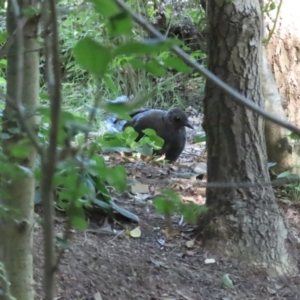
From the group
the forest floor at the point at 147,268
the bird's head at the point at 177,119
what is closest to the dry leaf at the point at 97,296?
the forest floor at the point at 147,268

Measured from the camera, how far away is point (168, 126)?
215 inches

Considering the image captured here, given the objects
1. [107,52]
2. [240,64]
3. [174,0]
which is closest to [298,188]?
[240,64]

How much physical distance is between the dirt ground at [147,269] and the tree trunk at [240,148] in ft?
0.33

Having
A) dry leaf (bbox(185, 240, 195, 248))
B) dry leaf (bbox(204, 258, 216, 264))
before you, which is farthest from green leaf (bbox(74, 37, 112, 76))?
dry leaf (bbox(185, 240, 195, 248))

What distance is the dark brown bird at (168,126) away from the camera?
5.23m

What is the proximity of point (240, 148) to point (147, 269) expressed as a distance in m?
0.67

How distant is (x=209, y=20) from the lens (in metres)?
2.84

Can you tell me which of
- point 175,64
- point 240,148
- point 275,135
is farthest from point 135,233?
point 175,64

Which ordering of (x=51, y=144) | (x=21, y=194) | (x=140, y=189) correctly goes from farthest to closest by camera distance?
(x=140, y=189)
(x=21, y=194)
(x=51, y=144)

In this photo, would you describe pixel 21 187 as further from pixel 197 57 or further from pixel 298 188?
pixel 197 57

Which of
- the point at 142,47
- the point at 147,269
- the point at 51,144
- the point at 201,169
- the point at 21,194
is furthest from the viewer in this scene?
the point at 201,169

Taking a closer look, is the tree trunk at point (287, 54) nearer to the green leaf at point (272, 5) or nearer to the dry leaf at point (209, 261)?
the green leaf at point (272, 5)

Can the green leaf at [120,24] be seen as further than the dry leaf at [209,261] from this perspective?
No

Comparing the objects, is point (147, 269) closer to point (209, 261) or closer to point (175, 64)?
point (209, 261)
